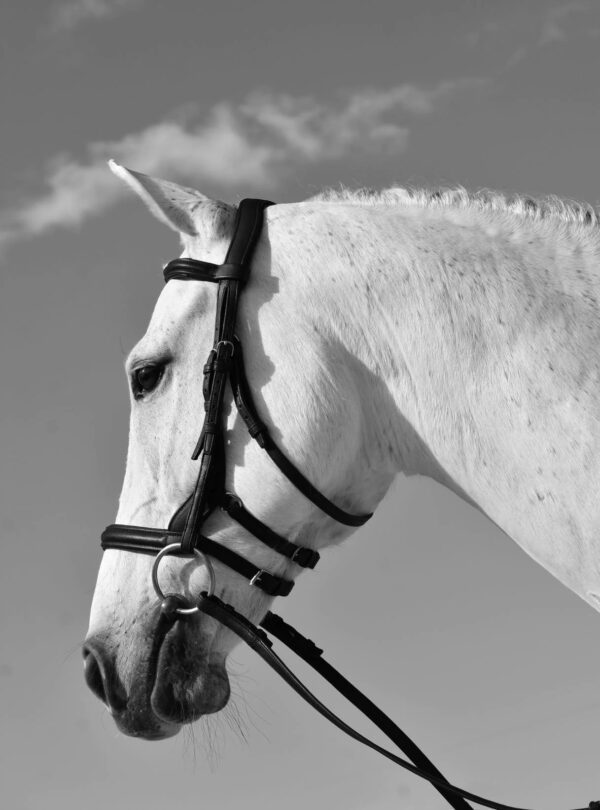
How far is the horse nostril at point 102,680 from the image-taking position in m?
3.60

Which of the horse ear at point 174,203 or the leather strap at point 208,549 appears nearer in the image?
the leather strap at point 208,549

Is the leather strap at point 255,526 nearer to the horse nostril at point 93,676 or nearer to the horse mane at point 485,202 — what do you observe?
the horse nostril at point 93,676

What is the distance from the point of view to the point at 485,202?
11.7 feet

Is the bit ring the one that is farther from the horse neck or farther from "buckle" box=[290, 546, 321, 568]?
the horse neck

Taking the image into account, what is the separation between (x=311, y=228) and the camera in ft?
11.9

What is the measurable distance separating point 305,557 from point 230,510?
0.38m

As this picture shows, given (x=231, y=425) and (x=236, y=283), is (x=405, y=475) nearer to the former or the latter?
(x=231, y=425)

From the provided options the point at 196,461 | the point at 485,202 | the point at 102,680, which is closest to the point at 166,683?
the point at 102,680

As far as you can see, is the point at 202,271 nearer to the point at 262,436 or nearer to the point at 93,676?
the point at 262,436

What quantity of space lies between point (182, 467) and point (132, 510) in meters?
0.33

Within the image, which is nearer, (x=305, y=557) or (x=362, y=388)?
(x=362, y=388)

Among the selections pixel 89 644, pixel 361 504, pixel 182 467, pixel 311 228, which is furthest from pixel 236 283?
pixel 89 644

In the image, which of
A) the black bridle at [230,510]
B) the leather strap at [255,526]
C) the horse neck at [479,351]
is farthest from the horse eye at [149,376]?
the horse neck at [479,351]

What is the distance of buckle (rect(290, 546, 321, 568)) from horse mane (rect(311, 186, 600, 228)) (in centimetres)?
145
